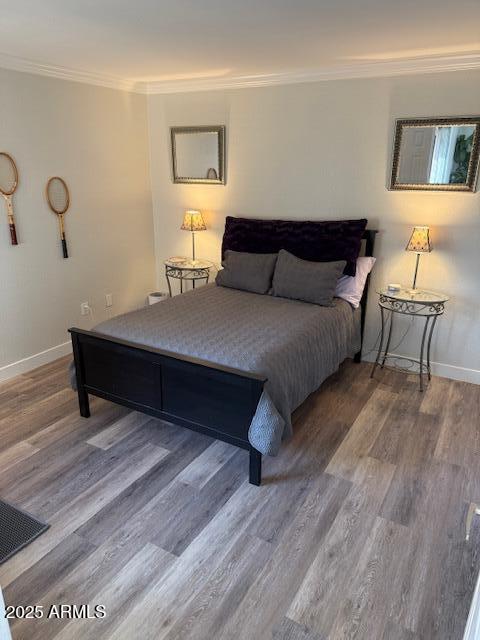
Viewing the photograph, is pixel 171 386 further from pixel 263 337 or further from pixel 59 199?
pixel 59 199

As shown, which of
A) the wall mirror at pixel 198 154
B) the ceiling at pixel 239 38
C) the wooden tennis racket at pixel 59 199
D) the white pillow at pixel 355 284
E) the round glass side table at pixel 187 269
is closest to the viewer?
the ceiling at pixel 239 38

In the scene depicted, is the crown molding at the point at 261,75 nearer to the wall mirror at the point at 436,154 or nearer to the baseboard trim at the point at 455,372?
the wall mirror at the point at 436,154

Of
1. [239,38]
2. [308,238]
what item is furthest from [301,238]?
[239,38]

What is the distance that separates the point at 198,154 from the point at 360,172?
1.60m

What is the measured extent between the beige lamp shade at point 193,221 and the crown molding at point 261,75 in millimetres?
1126

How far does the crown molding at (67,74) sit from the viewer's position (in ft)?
10.2

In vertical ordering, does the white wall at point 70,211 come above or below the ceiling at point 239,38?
below

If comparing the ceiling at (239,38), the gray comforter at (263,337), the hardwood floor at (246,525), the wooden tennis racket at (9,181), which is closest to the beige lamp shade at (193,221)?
the gray comforter at (263,337)

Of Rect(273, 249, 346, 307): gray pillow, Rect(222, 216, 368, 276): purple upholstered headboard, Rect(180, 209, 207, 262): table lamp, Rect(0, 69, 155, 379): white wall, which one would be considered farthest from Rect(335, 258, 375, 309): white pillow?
Rect(0, 69, 155, 379): white wall

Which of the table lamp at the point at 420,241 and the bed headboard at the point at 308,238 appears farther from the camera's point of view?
the bed headboard at the point at 308,238

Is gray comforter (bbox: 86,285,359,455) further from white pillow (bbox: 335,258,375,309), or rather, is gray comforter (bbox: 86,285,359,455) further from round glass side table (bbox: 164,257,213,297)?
round glass side table (bbox: 164,257,213,297)

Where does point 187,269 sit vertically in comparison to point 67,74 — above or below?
below

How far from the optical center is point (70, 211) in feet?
12.5

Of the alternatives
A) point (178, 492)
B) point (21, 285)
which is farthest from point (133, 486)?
point (21, 285)
